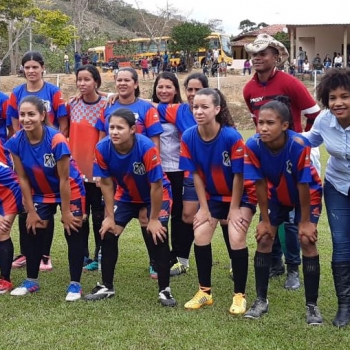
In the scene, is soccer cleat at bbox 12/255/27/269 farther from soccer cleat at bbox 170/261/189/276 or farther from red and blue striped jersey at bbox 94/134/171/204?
red and blue striped jersey at bbox 94/134/171/204

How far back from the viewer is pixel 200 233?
5293mm

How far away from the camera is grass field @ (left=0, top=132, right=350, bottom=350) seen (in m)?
4.40

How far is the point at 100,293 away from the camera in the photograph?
18.0 ft

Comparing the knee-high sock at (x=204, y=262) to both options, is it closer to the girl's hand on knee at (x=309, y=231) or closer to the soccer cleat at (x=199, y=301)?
the soccer cleat at (x=199, y=301)

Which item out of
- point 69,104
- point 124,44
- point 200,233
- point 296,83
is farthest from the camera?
point 124,44

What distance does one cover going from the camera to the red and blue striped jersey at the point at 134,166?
5.29 metres

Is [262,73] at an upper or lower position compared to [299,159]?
upper

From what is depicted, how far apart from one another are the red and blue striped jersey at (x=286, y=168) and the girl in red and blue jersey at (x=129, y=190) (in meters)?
0.88

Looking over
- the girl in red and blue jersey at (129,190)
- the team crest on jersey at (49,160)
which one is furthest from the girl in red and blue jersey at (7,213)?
the girl in red and blue jersey at (129,190)

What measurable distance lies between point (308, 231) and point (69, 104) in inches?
122

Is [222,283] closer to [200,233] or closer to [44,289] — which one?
[200,233]

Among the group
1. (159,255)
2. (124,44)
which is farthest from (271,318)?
(124,44)

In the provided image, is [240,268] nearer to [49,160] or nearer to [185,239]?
[185,239]

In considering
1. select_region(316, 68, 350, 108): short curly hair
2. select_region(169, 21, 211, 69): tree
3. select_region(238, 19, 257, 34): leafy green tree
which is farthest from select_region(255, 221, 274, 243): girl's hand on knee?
select_region(238, 19, 257, 34): leafy green tree
